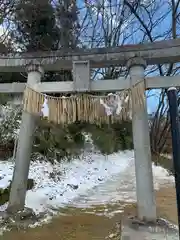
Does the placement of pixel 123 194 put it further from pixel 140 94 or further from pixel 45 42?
pixel 45 42

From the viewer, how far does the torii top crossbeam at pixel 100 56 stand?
5953 millimetres

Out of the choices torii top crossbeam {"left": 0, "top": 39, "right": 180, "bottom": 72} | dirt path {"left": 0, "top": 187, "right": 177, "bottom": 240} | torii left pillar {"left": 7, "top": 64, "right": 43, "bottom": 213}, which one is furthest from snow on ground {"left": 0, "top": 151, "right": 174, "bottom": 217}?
torii top crossbeam {"left": 0, "top": 39, "right": 180, "bottom": 72}

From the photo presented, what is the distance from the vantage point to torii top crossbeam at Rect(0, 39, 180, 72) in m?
5.95

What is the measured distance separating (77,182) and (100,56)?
4.82 metres

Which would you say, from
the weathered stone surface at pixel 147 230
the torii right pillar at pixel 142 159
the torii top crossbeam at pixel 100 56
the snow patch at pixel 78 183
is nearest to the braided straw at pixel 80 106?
the torii right pillar at pixel 142 159

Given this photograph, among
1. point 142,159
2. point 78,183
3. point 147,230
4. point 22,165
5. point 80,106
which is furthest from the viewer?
point 78,183

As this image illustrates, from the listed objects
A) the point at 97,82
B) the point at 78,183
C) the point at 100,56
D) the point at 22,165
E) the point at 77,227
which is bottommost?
the point at 77,227

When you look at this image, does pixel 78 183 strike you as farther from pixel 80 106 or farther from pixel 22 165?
pixel 80 106

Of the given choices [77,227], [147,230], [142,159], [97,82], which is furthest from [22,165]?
[147,230]

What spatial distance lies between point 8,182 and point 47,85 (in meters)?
2.78

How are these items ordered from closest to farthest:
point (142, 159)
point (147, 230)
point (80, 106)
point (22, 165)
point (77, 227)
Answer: point (147, 230) < point (77, 227) < point (142, 159) < point (80, 106) < point (22, 165)

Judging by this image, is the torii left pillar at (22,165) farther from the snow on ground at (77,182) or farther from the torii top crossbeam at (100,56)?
the snow on ground at (77,182)

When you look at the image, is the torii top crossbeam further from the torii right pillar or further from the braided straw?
the braided straw

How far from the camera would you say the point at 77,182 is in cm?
957
